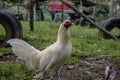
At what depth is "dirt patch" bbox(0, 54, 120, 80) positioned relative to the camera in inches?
241

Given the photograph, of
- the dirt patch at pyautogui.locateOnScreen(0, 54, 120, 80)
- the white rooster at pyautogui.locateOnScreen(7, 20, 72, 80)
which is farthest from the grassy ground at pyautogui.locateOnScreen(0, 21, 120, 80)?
the white rooster at pyautogui.locateOnScreen(7, 20, 72, 80)

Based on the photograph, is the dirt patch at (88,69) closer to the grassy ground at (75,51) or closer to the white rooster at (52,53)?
the grassy ground at (75,51)

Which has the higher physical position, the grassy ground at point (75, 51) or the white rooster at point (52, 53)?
the white rooster at point (52, 53)

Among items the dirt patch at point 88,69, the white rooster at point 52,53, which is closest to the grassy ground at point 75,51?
the dirt patch at point 88,69

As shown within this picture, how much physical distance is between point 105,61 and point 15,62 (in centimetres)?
179

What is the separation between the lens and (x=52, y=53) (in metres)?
5.09

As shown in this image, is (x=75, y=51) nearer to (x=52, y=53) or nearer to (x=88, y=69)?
(x=88, y=69)

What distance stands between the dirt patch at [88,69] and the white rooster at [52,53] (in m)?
0.75

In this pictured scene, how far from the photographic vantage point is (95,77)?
6.18 meters

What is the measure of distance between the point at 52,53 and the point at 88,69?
166 cm

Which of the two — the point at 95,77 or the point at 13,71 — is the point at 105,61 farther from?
the point at 13,71

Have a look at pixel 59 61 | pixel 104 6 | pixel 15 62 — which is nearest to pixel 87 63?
pixel 15 62

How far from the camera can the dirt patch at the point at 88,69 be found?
6113 millimetres

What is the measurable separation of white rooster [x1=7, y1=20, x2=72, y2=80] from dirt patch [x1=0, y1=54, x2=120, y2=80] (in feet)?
2.47
